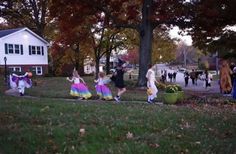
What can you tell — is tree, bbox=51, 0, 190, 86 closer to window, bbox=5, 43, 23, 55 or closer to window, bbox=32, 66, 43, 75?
window, bbox=5, 43, 23, 55

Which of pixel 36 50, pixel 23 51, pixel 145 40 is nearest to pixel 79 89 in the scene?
pixel 145 40

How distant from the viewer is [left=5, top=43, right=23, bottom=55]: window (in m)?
55.7

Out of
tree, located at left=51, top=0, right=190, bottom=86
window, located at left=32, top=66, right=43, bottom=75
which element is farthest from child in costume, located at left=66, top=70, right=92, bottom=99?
window, located at left=32, top=66, right=43, bottom=75

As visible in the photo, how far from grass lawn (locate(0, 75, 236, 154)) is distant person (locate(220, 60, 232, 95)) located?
11.9 metres

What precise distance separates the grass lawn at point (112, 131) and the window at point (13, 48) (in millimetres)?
43389

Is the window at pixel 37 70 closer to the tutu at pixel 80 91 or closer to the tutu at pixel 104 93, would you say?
the tutu at pixel 80 91

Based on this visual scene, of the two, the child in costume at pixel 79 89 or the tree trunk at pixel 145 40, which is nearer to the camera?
the child in costume at pixel 79 89

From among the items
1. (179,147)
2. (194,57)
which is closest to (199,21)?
(179,147)

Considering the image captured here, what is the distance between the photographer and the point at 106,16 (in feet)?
111

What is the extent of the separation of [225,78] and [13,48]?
36.9 meters

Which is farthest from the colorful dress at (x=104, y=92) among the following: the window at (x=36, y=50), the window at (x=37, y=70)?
the window at (x=36, y=50)

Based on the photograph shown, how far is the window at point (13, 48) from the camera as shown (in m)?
55.7

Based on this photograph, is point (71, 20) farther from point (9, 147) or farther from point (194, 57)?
point (194, 57)

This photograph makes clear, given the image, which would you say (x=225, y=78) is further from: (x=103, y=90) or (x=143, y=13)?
(x=143, y=13)
